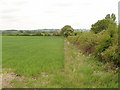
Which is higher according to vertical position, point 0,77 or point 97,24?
point 97,24

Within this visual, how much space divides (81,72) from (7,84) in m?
3.37

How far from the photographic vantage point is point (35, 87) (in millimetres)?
6207

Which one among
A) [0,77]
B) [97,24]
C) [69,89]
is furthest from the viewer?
[97,24]

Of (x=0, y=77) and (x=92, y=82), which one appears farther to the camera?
(x=0, y=77)

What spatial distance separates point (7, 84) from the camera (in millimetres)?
6699

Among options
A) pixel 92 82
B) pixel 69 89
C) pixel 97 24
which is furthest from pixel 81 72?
pixel 97 24

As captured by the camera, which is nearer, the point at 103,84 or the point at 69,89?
the point at 69,89

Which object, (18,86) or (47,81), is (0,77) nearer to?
(18,86)

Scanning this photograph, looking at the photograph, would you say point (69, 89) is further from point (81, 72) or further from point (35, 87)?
point (81, 72)

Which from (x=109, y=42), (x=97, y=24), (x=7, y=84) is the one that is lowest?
Answer: (x=7, y=84)

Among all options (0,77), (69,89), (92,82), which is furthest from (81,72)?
(0,77)

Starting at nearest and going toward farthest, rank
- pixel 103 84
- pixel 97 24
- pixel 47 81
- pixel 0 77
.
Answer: pixel 103 84
pixel 47 81
pixel 0 77
pixel 97 24

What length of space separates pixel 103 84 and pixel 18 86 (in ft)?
10.1

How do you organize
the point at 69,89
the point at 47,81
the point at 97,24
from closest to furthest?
the point at 69,89
the point at 47,81
the point at 97,24
